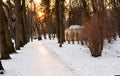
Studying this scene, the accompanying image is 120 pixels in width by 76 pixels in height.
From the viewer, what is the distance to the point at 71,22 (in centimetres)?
7875

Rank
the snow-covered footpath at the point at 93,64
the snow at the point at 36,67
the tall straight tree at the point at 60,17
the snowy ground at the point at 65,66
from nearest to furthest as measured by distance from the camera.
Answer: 1. the snow-covered footpath at the point at 93,64
2. the snowy ground at the point at 65,66
3. the snow at the point at 36,67
4. the tall straight tree at the point at 60,17

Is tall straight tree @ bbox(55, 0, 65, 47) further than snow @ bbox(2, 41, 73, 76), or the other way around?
tall straight tree @ bbox(55, 0, 65, 47)

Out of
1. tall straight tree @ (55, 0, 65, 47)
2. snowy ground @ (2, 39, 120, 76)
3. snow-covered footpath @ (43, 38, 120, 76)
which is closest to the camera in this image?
snow-covered footpath @ (43, 38, 120, 76)

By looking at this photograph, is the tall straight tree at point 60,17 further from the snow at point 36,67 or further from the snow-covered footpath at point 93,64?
the snow at point 36,67

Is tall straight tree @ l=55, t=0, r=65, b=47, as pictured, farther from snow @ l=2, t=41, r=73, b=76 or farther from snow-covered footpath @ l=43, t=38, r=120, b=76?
snow @ l=2, t=41, r=73, b=76

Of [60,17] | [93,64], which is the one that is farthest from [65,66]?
[60,17]

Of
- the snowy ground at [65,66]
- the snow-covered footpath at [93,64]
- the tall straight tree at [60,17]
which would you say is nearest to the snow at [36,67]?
the snowy ground at [65,66]

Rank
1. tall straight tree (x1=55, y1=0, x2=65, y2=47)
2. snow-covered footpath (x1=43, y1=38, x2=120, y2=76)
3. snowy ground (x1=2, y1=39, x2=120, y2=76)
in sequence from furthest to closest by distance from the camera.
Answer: tall straight tree (x1=55, y1=0, x2=65, y2=47), snowy ground (x1=2, y1=39, x2=120, y2=76), snow-covered footpath (x1=43, y1=38, x2=120, y2=76)

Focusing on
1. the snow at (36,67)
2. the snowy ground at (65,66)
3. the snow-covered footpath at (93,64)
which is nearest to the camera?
the snow-covered footpath at (93,64)


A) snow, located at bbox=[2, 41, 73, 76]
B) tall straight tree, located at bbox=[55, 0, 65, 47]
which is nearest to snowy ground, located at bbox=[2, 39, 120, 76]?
snow, located at bbox=[2, 41, 73, 76]

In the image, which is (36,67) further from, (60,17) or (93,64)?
(60,17)

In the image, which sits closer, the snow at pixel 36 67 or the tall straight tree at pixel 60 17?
the snow at pixel 36 67

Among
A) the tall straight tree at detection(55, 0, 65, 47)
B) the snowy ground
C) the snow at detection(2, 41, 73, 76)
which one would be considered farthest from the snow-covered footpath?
the tall straight tree at detection(55, 0, 65, 47)

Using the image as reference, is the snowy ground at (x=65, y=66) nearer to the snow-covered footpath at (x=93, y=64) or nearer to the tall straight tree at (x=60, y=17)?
the snow-covered footpath at (x=93, y=64)
